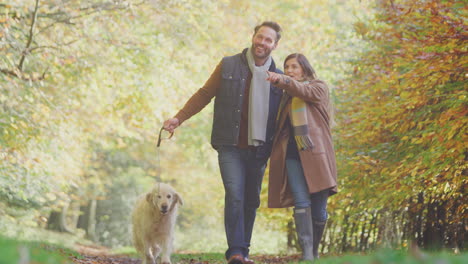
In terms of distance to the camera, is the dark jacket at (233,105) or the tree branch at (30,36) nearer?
the dark jacket at (233,105)

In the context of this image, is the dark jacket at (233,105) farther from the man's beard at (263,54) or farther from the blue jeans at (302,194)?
the blue jeans at (302,194)

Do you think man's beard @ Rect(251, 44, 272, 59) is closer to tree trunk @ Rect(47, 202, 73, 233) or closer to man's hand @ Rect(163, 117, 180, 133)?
man's hand @ Rect(163, 117, 180, 133)

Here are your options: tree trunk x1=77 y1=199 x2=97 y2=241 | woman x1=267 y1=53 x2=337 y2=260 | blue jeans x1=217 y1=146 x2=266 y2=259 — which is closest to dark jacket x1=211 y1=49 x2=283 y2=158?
blue jeans x1=217 y1=146 x2=266 y2=259

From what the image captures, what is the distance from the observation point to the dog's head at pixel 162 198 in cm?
627

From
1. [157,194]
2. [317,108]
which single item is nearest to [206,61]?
[157,194]

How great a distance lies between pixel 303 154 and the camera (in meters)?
5.04

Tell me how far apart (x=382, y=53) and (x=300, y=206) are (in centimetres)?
438

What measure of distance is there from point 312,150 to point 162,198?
78.9 inches

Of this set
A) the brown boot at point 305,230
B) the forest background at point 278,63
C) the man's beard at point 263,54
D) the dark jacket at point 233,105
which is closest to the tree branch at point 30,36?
the forest background at point 278,63

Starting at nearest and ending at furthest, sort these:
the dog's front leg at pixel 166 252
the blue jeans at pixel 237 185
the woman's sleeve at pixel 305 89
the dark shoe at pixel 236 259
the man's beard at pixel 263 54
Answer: the woman's sleeve at pixel 305 89 < the dark shoe at pixel 236 259 < the blue jeans at pixel 237 185 < the man's beard at pixel 263 54 < the dog's front leg at pixel 166 252

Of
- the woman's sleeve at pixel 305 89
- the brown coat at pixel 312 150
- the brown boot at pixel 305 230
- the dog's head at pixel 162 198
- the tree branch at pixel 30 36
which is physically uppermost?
the tree branch at pixel 30 36

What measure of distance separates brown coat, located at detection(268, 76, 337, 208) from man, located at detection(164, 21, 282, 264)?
21 cm

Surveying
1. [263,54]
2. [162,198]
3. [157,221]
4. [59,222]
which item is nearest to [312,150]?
[263,54]

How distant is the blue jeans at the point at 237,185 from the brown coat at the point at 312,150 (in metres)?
0.27
